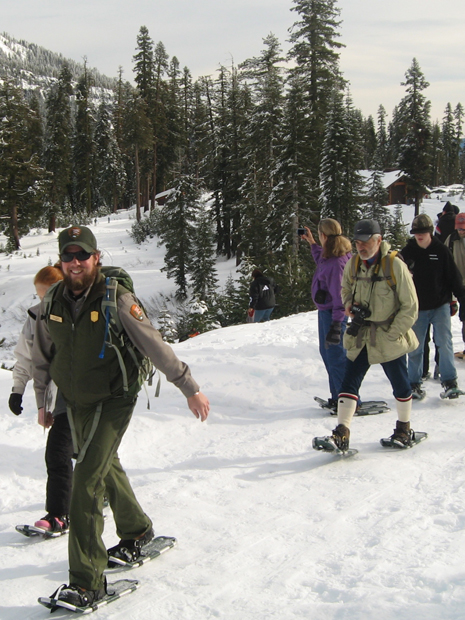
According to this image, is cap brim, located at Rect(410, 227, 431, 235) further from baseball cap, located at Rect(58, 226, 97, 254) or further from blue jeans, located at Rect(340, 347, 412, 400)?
baseball cap, located at Rect(58, 226, 97, 254)

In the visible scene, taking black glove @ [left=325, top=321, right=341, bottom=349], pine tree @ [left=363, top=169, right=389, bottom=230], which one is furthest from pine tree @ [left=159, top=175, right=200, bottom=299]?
black glove @ [left=325, top=321, right=341, bottom=349]

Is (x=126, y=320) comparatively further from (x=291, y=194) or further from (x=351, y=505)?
(x=291, y=194)

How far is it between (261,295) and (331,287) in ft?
23.8

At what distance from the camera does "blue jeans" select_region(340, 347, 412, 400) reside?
5.11 m

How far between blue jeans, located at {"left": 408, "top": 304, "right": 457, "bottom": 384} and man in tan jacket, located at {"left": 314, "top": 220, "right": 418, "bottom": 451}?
1713 millimetres

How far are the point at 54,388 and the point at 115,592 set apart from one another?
143 centimetres

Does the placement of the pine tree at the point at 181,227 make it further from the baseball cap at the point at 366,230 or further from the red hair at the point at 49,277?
the red hair at the point at 49,277

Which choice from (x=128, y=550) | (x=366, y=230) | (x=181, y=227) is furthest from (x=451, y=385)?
(x=181, y=227)

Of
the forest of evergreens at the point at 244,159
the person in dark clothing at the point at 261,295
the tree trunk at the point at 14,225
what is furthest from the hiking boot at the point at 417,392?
the tree trunk at the point at 14,225

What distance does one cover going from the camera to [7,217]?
39.6m

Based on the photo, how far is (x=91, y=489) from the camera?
3.10 meters

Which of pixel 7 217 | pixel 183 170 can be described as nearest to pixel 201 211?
pixel 183 170

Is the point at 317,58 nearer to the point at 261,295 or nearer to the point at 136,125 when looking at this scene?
the point at 136,125

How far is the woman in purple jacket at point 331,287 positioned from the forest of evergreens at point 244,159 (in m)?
11.4
